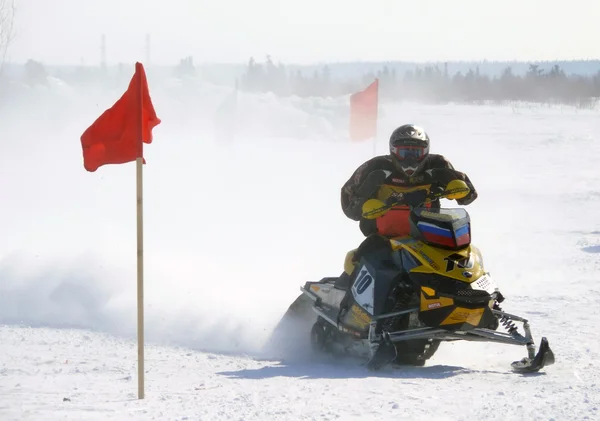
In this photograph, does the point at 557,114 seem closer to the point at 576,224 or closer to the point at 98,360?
the point at 576,224

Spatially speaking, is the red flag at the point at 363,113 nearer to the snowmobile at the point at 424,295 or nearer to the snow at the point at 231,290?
the snow at the point at 231,290

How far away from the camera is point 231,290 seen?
10.6 m

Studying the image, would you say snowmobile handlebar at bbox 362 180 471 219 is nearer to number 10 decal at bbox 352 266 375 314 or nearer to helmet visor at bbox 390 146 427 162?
helmet visor at bbox 390 146 427 162

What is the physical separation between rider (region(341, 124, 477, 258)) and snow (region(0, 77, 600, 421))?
1.24 meters

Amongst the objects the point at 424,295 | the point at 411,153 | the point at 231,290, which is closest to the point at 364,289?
→ the point at 424,295

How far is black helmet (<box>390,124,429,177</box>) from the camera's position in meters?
7.74

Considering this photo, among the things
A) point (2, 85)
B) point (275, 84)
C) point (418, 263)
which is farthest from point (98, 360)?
point (275, 84)

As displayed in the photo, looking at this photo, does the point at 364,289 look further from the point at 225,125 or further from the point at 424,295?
the point at 225,125

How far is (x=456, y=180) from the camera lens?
7680 millimetres

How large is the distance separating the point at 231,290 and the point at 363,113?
19596mm

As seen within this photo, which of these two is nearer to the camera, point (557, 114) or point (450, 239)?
point (450, 239)

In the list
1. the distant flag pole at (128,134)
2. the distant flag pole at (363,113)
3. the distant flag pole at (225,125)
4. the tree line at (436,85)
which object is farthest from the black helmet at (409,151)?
the tree line at (436,85)

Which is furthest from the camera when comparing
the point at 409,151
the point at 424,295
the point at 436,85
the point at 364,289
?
the point at 436,85

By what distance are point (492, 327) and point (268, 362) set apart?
1961 mm
